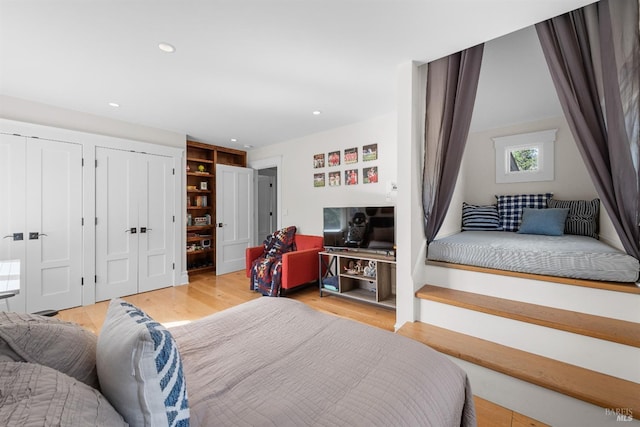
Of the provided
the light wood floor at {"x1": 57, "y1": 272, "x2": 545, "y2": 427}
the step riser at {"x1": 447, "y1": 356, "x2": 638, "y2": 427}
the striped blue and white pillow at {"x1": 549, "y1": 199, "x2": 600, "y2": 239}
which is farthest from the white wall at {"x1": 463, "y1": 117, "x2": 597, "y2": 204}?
the step riser at {"x1": 447, "y1": 356, "x2": 638, "y2": 427}

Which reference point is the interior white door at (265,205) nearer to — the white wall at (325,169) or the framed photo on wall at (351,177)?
the white wall at (325,169)

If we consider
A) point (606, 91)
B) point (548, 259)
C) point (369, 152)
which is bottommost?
point (548, 259)

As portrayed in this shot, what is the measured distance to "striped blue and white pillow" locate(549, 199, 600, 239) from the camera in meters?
2.75

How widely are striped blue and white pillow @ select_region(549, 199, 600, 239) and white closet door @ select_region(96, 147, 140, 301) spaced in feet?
17.8

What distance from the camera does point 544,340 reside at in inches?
64.8

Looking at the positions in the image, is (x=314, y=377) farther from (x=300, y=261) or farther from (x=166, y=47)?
(x=300, y=261)

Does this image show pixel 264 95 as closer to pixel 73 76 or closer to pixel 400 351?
pixel 73 76

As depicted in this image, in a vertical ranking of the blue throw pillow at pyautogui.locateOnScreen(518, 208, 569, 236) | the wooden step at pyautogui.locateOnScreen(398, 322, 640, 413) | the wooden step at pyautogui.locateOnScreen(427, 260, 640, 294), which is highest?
the blue throw pillow at pyautogui.locateOnScreen(518, 208, 569, 236)

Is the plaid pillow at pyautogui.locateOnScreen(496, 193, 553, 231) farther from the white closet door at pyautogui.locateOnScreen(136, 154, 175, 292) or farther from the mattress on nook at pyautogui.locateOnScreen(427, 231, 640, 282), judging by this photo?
the white closet door at pyautogui.locateOnScreen(136, 154, 175, 292)

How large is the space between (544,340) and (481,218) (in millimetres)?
2064

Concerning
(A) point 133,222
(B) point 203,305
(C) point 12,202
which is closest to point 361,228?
(B) point 203,305

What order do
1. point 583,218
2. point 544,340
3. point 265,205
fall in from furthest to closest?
1. point 265,205
2. point 583,218
3. point 544,340

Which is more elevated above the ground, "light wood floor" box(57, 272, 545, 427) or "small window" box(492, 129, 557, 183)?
"small window" box(492, 129, 557, 183)

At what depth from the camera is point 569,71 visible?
1.65 metres
